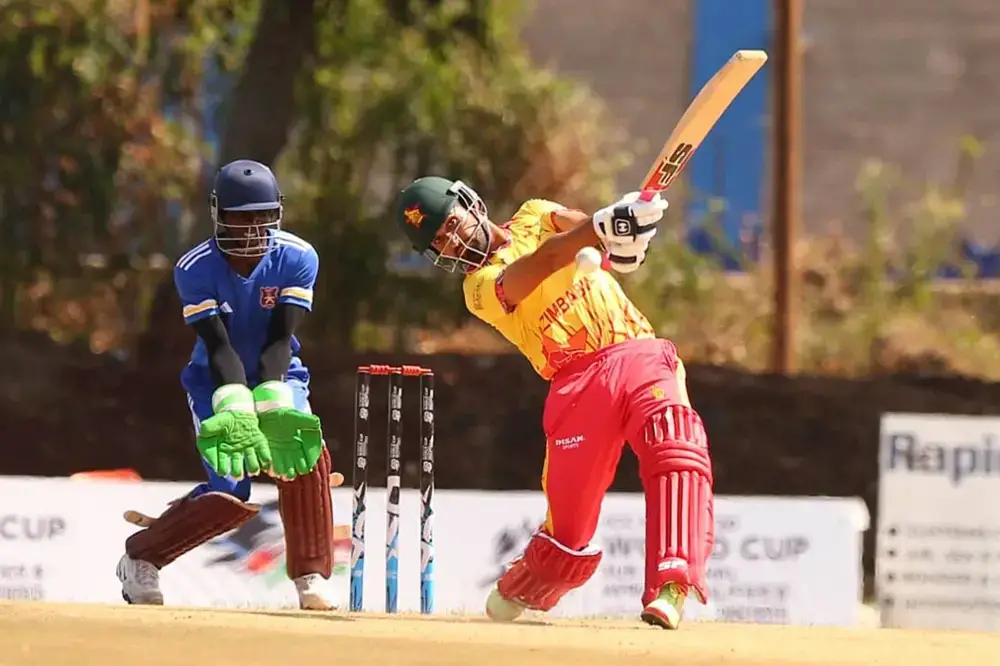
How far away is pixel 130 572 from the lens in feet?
23.8

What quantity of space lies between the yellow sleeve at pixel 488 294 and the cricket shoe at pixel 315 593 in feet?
4.29

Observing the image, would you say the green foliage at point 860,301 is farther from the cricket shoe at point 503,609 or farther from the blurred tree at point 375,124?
the cricket shoe at point 503,609

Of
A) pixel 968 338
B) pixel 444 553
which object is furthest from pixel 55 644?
pixel 968 338

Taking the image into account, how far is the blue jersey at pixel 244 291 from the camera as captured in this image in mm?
6773

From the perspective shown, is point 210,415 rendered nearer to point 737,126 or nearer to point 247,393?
point 247,393

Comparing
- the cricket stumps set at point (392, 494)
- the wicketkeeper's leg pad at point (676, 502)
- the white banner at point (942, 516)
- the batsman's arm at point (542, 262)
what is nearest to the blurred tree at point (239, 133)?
the white banner at point (942, 516)

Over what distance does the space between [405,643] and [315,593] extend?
165 cm

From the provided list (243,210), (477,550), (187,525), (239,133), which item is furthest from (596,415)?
(239,133)

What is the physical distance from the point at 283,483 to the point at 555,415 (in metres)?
1.14

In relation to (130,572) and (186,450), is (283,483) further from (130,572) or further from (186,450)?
(186,450)

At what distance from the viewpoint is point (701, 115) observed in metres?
6.20

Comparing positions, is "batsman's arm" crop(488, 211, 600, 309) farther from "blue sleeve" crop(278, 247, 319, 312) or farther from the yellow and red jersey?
"blue sleeve" crop(278, 247, 319, 312)

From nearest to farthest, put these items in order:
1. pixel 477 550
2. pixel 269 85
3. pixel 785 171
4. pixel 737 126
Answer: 1. pixel 477 550
2. pixel 785 171
3. pixel 269 85
4. pixel 737 126

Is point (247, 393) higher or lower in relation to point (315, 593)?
higher
